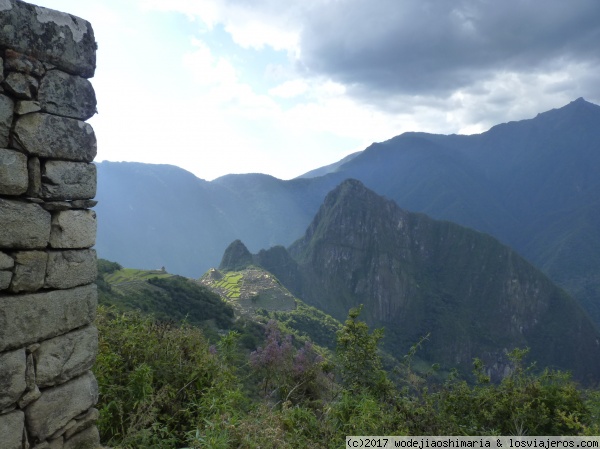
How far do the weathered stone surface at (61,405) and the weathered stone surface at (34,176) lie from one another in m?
1.53

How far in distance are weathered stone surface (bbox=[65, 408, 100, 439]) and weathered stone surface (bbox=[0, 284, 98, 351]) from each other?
773mm

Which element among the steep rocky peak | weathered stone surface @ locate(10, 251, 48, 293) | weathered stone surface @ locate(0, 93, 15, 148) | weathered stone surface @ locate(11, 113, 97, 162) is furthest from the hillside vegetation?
the steep rocky peak

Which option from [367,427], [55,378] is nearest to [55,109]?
[55,378]

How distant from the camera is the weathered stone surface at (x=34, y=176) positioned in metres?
3.02

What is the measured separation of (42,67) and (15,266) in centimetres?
148

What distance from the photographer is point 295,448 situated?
4.14m

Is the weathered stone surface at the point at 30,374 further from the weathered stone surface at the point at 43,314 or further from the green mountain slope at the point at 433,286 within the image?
the green mountain slope at the point at 433,286

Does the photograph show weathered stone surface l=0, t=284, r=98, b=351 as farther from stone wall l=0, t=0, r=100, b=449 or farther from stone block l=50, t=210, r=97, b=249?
stone block l=50, t=210, r=97, b=249

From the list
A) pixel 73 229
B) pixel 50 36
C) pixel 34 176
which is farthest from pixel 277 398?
pixel 50 36

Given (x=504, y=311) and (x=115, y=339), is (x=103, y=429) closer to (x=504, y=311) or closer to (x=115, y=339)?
(x=115, y=339)

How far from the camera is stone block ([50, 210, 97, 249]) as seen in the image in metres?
3.19

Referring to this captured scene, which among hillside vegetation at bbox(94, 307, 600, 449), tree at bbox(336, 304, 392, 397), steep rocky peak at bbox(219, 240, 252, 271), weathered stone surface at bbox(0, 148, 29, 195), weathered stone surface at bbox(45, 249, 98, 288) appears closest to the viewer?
weathered stone surface at bbox(0, 148, 29, 195)

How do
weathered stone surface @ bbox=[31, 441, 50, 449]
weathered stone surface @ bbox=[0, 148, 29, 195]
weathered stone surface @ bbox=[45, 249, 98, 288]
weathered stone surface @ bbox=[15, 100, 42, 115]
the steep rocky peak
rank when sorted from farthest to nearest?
the steep rocky peak < weathered stone surface @ bbox=[45, 249, 98, 288] < weathered stone surface @ bbox=[31, 441, 50, 449] < weathered stone surface @ bbox=[15, 100, 42, 115] < weathered stone surface @ bbox=[0, 148, 29, 195]

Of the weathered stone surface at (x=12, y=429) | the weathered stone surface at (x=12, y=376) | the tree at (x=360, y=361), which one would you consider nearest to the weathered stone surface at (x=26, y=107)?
the weathered stone surface at (x=12, y=376)
